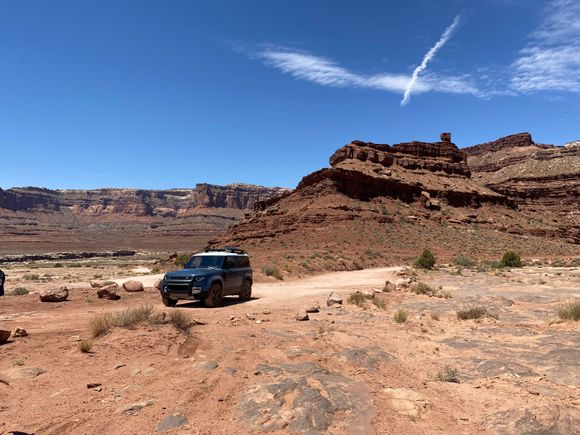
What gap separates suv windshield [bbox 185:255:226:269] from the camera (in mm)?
14750

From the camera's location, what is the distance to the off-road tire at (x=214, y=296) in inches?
531

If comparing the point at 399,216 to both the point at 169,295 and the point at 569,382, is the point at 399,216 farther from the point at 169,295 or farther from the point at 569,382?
the point at 569,382

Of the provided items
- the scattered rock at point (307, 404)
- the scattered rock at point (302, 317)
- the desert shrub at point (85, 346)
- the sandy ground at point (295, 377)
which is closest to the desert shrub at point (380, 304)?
the sandy ground at point (295, 377)

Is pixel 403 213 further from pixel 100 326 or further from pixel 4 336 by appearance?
pixel 4 336

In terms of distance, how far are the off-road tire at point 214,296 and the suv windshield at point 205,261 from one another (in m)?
1.00

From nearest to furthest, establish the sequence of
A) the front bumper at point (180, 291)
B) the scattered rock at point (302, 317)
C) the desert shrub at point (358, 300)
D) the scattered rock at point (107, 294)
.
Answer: the scattered rock at point (302, 317)
the front bumper at point (180, 291)
the desert shrub at point (358, 300)
the scattered rock at point (107, 294)

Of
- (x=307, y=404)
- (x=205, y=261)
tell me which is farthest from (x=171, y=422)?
(x=205, y=261)

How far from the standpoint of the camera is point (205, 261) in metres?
14.9

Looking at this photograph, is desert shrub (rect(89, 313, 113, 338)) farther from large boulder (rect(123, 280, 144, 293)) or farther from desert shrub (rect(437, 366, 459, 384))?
large boulder (rect(123, 280, 144, 293))

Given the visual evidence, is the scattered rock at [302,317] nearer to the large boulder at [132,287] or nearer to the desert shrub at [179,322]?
the desert shrub at [179,322]


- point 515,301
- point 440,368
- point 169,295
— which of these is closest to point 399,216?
point 515,301

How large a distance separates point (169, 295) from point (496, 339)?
9621mm

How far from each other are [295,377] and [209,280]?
7864 mm

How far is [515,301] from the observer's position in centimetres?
1435
